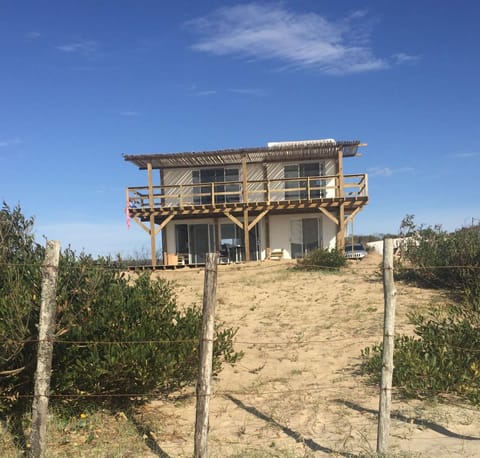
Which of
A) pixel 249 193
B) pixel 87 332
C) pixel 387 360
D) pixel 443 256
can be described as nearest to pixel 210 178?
pixel 249 193

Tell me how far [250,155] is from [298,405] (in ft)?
51.7

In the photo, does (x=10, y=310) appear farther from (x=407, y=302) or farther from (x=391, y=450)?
(x=407, y=302)

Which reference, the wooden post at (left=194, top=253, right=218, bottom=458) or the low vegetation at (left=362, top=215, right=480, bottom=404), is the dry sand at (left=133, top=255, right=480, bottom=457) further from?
the wooden post at (left=194, top=253, right=218, bottom=458)

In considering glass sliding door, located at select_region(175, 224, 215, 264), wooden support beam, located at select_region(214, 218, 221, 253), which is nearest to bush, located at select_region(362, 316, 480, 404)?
wooden support beam, located at select_region(214, 218, 221, 253)

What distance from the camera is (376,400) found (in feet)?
18.5

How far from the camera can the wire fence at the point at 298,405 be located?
179 inches

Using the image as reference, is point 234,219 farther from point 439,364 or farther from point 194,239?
point 439,364

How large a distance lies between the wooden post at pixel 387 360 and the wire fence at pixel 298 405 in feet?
1.11

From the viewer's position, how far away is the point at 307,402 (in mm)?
5668

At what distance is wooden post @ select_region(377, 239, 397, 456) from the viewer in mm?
4023

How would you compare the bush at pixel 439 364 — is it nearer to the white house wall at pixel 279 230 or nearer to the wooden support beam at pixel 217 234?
the white house wall at pixel 279 230

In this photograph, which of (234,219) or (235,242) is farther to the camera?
(235,242)

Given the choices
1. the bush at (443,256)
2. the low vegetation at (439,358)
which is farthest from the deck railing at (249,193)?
the low vegetation at (439,358)

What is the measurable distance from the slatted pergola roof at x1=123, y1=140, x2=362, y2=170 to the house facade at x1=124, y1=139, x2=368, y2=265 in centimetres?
4
